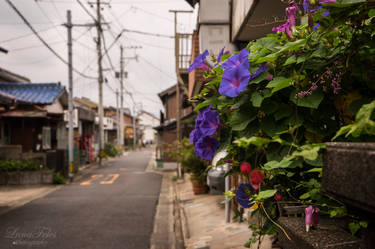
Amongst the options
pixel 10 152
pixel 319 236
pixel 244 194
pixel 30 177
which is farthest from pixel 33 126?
pixel 319 236

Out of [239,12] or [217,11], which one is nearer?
[239,12]

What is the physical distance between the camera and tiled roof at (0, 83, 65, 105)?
54.1ft

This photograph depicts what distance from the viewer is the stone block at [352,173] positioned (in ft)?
2.37

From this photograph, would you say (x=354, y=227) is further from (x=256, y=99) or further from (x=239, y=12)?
(x=239, y=12)

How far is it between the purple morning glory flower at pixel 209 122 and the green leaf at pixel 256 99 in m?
0.24

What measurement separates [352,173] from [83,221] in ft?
26.1

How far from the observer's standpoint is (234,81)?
4.40ft

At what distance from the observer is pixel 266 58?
128cm

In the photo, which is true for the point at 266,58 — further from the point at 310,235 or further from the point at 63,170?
the point at 63,170

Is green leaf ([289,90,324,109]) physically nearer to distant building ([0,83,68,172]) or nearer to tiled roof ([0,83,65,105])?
distant building ([0,83,68,172])

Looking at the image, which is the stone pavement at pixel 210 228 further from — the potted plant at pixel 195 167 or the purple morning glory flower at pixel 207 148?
the purple morning glory flower at pixel 207 148

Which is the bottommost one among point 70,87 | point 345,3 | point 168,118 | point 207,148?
point 207,148

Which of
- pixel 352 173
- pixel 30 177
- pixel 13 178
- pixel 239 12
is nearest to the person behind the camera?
pixel 352 173

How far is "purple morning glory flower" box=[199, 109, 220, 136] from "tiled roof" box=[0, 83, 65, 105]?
1662 centimetres
